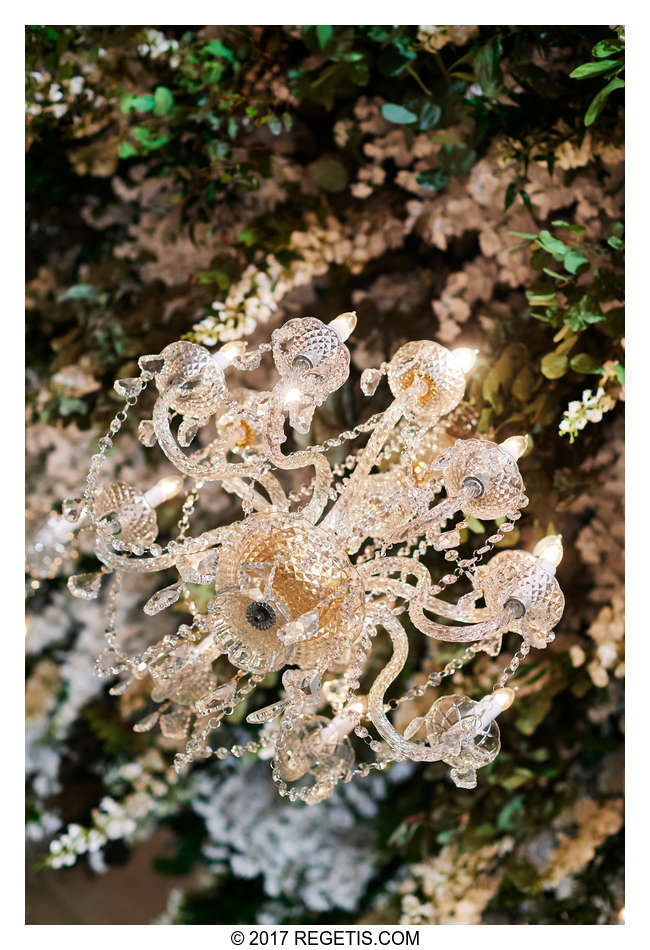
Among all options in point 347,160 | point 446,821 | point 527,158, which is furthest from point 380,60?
point 446,821

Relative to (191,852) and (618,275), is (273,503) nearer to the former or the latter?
(618,275)

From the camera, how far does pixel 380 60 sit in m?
2.17

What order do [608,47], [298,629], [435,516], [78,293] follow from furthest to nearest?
[78,293] < [608,47] < [435,516] < [298,629]

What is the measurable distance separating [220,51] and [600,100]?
1.11 m

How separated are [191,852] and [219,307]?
5.54 ft

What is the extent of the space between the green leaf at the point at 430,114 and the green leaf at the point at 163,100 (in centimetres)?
75

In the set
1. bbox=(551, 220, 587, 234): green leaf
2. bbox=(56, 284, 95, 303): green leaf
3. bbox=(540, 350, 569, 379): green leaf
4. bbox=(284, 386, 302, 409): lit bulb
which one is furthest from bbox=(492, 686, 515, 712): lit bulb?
bbox=(56, 284, 95, 303): green leaf

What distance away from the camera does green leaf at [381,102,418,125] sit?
85.6 inches

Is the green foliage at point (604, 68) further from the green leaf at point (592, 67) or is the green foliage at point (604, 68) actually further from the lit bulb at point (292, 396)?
the lit bulb at point (292, 396)

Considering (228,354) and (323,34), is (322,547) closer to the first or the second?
(228,354)

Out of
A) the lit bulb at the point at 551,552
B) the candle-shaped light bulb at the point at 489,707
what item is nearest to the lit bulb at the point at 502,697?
the candle-shaped light bulb at the point at 489,707

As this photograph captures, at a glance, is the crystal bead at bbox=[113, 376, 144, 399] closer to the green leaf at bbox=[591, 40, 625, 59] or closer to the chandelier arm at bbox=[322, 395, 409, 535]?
the chandelier arm at bbox=[322, 395, 409, 535]

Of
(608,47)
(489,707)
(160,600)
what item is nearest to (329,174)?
(608,47)

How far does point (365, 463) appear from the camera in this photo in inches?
51.6
